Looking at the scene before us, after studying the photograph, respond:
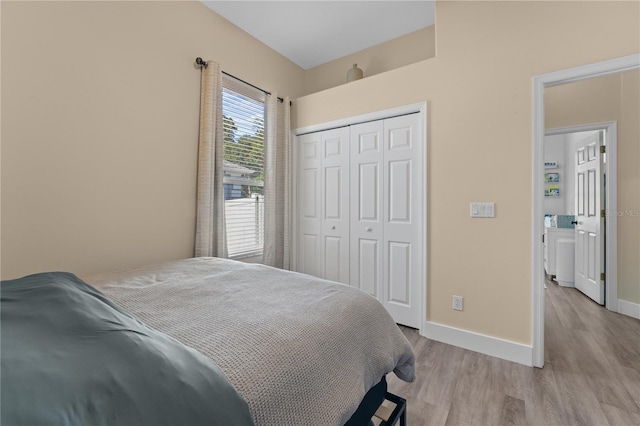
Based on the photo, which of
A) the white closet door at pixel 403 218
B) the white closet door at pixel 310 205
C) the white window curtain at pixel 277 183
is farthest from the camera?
the white closet door at pixel 310 205

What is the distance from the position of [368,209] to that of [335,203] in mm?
404

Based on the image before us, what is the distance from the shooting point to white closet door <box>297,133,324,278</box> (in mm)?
3133

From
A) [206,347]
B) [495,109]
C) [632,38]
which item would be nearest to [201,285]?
[206,347]

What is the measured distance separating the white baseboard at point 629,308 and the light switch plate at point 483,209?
7.06ft

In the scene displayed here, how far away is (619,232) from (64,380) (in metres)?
4.33

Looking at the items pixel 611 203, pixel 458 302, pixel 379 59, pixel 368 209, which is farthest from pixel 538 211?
pixel 379 59

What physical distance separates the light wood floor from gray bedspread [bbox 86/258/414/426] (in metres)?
0.46

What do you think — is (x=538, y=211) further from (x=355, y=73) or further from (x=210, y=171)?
(x=210, y=171)

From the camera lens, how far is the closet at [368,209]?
2498 mm

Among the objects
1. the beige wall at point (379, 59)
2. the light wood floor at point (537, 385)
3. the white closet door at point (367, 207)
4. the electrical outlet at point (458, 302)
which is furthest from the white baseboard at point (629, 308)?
the beige wall at point (379, 59)

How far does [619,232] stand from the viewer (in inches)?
113

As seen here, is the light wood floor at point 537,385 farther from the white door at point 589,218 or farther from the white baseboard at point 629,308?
the white door at point 589,218

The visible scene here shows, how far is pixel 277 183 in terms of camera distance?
10.3 ft

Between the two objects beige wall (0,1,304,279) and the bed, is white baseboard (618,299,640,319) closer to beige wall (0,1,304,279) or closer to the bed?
the bed
